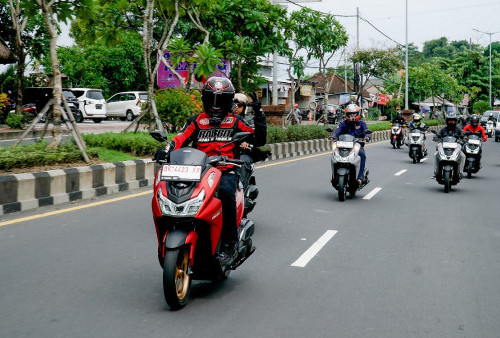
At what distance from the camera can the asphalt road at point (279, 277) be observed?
14.8 ft

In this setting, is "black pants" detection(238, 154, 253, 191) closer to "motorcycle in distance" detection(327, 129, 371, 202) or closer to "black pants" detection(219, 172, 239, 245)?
"black pants" detection(219, 172, 239, 245)

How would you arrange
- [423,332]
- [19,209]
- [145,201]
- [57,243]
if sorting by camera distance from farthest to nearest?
[145,201] < [19,209] < [57,243] < [423,332]

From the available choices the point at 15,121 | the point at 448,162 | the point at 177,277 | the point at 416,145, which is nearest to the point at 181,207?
the point at 177,277

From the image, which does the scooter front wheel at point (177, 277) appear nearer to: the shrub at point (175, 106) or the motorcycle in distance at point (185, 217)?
the motorcycle in distance at point (185, 217)

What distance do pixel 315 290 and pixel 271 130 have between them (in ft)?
57.3

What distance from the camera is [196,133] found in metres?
5.76

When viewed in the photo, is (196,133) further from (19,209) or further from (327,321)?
(19,209)

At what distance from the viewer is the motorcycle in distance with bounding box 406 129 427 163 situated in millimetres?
20406

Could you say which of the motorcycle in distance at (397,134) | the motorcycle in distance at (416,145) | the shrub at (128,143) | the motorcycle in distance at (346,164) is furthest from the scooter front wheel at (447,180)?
the motorcycle in distance at (397,134)

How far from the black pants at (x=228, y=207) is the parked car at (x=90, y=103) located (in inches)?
1095

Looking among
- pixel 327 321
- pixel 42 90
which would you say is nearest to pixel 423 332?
pixel 327 321

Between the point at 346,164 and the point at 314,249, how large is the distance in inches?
169

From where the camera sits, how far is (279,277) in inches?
233

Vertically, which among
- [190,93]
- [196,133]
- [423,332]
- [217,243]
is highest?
[190,93]
